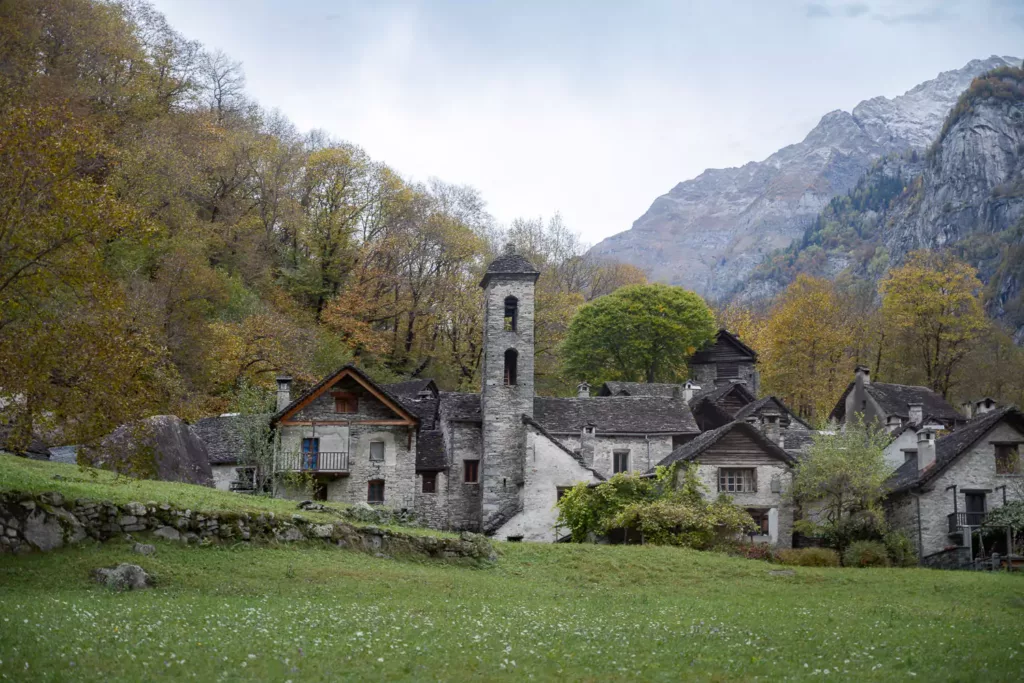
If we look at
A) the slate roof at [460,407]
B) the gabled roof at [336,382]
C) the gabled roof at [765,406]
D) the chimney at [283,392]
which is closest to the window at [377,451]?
the gabled roof at [336,382]

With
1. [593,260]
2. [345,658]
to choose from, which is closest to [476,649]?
[345,658]

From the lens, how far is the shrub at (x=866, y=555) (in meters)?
36.5

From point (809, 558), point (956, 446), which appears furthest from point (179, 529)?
point (956, 446)

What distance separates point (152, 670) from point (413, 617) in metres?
6.55

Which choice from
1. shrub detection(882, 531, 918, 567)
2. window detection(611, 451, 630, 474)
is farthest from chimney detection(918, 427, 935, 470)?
window detection(611, 451, 630, 474)

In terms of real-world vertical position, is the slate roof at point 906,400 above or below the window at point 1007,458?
above

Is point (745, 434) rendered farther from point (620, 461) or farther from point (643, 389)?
point (643, 389)

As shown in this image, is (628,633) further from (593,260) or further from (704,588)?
(593,260)

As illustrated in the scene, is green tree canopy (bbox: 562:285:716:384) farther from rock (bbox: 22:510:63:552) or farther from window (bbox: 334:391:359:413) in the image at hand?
rock (bbox: 22:510:63:552)

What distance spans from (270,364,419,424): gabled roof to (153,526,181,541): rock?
71.0ft

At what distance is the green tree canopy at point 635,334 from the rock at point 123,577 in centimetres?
4974

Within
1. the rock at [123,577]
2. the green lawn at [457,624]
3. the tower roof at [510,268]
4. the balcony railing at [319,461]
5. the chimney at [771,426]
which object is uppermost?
the tower roof at [510,268]

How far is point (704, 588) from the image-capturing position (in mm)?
29047

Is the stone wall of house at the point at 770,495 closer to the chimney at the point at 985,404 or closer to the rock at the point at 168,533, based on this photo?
the chimney at the point at 985,404
